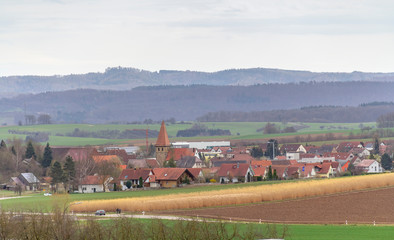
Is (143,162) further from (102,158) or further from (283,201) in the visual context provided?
(283,201)

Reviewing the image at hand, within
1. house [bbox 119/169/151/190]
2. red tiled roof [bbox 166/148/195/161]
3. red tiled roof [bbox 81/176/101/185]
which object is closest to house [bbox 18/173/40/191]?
red tiled roof [bbox 81/176/101/185]

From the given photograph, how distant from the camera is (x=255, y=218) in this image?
61.3m

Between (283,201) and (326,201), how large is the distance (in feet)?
13.5

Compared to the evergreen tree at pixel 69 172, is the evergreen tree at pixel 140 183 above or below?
below

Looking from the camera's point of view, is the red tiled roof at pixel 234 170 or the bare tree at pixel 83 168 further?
the bare tree at pixel 83 168

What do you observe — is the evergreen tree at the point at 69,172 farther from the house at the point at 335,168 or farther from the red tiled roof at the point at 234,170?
the house at the point at 335,168

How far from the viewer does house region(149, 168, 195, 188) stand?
104 metres

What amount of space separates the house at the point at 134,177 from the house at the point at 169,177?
Result: 40.3 inches

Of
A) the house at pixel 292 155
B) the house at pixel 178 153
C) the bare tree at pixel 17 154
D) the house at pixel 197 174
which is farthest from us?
the house at pixel 292 155

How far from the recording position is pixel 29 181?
4540 inches

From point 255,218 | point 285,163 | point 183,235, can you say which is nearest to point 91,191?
point 285,163

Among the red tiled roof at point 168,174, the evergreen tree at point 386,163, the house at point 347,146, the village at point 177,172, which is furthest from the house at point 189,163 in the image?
the house at point 347,146

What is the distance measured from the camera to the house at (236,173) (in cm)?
10988

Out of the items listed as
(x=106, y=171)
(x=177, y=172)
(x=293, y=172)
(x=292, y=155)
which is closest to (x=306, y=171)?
(x=293, y=172)
